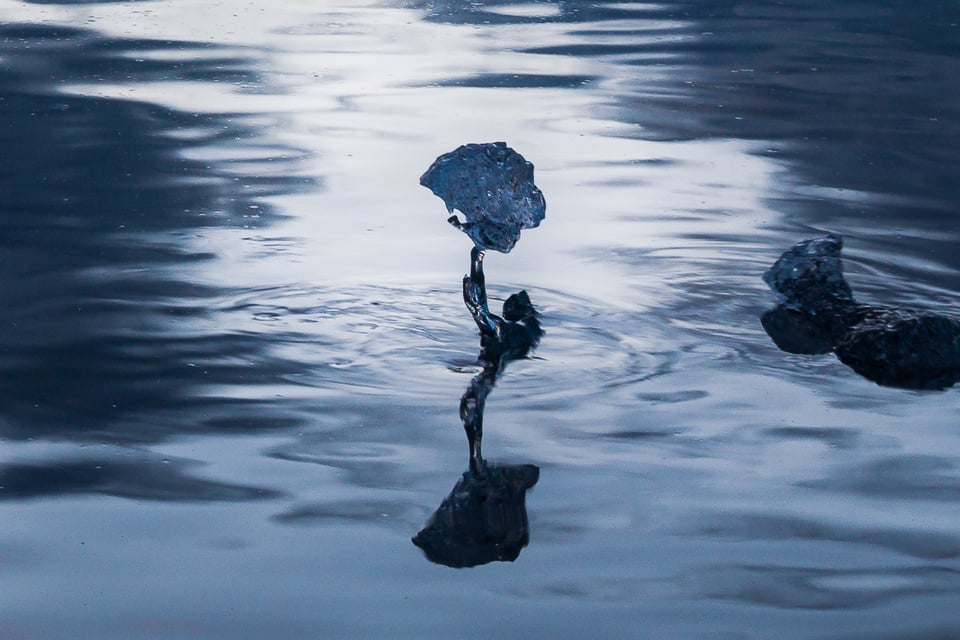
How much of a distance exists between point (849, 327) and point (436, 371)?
133 centimetres

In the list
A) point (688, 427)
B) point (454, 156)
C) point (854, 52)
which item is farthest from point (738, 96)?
point (688, 427)

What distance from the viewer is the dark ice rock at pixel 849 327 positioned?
4.23m

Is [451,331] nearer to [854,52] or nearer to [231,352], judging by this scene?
[231,352]

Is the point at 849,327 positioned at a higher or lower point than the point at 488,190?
lower

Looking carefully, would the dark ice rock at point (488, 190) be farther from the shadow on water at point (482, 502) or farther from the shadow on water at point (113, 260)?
the shadow on water at point (113, 260)

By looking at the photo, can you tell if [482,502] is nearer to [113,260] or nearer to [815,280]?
[815,280]

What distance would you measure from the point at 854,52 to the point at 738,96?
6.01 ft

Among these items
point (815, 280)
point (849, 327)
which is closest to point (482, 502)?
point (849, 327)

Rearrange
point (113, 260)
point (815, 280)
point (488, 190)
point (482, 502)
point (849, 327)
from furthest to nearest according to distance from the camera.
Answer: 1. point (113, 260)
2. point (815, 280)
3. point (849, 327)
4. point (488, 190)
5. point (482, 502)

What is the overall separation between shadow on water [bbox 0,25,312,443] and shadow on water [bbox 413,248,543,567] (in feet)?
1.79

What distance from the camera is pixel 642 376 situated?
412 cm

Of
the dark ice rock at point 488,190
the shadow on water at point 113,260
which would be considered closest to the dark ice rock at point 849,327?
the dark ice rock at point 488,190

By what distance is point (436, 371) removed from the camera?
4105 millimetres

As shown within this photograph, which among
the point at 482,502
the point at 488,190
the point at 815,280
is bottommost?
the point at 482,502
